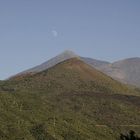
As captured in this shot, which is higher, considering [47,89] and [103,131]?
[47,89]

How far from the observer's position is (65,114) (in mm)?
145750

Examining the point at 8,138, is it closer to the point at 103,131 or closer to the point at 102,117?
the point at 103,131

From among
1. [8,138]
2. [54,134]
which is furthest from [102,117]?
[8,138]

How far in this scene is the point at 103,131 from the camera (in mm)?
133875

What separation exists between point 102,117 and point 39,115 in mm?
27160

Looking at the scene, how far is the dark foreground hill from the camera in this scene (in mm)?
120456

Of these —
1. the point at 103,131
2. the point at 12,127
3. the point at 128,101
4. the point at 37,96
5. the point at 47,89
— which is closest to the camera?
the point at 12,127

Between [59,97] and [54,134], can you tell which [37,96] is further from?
[54,134]

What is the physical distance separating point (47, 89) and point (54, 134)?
73.1 m

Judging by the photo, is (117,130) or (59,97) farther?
(59,97)

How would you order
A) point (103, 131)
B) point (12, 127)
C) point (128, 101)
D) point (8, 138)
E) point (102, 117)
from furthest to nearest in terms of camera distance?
point (128, 101) < point (102, 117) < point (103, 131) < point (12, 127) < point (8, 138)

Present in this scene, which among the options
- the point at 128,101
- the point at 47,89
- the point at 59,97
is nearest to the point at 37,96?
the point at 59,97

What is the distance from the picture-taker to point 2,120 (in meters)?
123

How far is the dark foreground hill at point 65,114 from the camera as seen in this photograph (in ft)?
395
